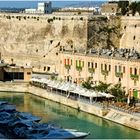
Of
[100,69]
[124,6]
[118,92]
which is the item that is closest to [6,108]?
[118,92]

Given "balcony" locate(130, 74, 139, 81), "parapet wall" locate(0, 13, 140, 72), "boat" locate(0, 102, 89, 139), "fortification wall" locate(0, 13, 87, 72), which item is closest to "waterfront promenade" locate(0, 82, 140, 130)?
"balcony" locate(130, 74, 139, 81)

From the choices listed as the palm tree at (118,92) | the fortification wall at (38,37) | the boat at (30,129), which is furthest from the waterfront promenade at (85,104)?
the fortification wall at (38,37)

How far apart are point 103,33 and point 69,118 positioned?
20.0 metres

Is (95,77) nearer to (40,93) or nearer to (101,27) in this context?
(40,93)

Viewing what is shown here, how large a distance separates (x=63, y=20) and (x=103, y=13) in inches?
194

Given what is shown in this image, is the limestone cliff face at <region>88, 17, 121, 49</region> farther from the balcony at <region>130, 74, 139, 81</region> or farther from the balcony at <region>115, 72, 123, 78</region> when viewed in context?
the balcony at <region>130, 74, 139, 81</region>

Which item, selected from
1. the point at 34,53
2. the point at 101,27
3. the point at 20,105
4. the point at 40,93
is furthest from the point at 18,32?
the point at 20,105

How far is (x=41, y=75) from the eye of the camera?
51500mm

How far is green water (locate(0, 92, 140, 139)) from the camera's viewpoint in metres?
32.6

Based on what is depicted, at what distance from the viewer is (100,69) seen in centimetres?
4447

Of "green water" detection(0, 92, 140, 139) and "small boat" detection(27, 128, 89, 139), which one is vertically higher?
"small boat" detection(27, 128, 89, 139)

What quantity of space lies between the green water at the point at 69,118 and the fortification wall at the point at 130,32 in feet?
38.9

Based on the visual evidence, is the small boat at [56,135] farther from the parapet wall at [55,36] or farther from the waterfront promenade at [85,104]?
the parapet wall at [55,36]

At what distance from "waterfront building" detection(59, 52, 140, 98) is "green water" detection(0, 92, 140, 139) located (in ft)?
12.7
